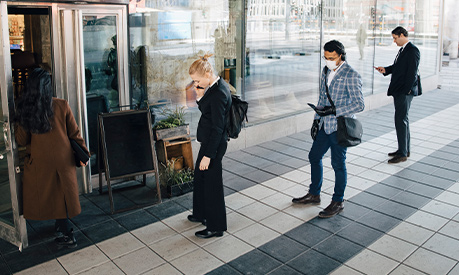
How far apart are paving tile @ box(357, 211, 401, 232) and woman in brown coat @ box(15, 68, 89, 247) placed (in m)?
2.97

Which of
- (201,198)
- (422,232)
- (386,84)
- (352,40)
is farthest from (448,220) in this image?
(386,84)

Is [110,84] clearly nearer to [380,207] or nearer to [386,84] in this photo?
[380,207]

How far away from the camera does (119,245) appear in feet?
14.6

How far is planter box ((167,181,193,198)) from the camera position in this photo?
18.5 ft

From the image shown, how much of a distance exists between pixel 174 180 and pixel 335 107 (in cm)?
214

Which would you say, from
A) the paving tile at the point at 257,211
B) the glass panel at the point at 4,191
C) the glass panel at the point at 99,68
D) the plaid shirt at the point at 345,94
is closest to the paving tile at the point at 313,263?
the paving tile at the point at 257,211

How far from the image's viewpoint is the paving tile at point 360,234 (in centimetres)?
452

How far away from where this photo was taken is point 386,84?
12094mm

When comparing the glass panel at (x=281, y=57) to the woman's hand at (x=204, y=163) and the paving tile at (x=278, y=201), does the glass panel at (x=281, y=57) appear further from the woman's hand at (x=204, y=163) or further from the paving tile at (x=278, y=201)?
the woman's hand at (x=204, y=163)

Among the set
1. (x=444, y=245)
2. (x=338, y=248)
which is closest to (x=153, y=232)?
(x=338, y=248)

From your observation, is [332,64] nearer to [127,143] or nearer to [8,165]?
[127,143]

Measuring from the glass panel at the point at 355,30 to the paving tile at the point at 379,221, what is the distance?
514cm

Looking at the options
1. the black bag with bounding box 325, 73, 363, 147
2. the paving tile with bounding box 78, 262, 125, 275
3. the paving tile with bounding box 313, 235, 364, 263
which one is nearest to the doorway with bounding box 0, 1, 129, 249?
the paving tile with bounding box 78, 262, 125, 275

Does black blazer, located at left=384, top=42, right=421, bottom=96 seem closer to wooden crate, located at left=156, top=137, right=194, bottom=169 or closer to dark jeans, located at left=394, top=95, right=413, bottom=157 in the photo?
dark jeans, located at left=394, top=95, right=413, bottom=157
